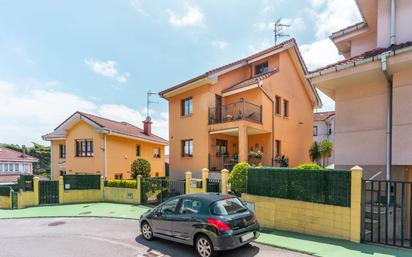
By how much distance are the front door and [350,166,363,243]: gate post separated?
4.69 metres

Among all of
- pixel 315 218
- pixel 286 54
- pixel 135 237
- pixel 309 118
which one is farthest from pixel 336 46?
pixel 135 237

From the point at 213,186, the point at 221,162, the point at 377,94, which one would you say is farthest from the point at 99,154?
the point at 377,94

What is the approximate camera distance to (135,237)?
24.8ft

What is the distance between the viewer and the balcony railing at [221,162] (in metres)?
15.0

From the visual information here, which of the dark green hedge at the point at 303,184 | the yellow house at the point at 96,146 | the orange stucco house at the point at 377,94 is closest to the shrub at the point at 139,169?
the yellow house at the point at 96,146

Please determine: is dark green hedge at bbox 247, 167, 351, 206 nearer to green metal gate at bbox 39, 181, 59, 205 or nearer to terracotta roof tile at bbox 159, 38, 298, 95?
terracotta roof tile at bbox 159, 38, 298, 95

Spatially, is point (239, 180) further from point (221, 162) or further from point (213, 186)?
point (221, 162)

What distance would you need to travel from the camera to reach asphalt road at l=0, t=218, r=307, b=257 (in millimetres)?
6095

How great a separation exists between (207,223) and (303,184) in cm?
341

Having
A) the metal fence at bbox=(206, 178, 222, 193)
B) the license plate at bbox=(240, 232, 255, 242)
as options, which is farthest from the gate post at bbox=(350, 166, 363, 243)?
the metal fence at bbox=(206, 178, 222, 193)

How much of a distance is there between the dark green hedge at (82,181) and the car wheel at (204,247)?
11595mm

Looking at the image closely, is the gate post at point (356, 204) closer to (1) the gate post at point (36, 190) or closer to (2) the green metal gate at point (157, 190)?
(2) the green metal gate at point (157, 190)

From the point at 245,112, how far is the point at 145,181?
285 inches

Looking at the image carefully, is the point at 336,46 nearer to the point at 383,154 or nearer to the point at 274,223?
the point at 383,154
